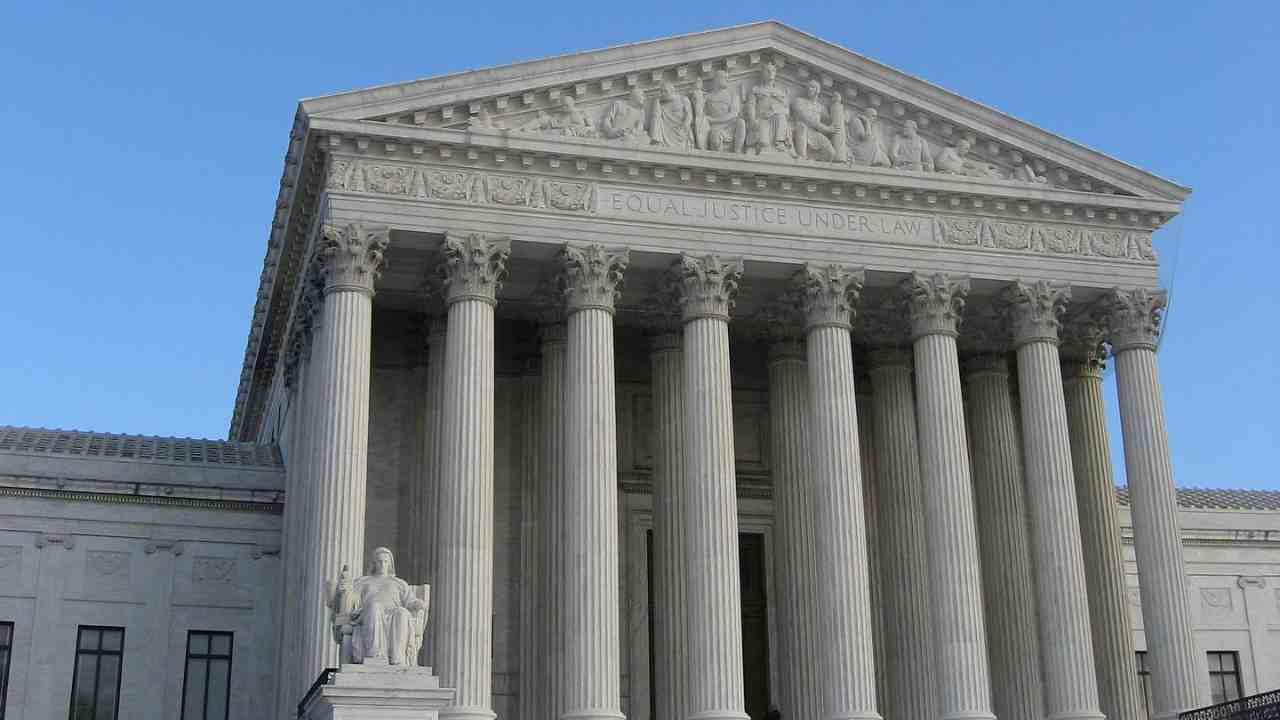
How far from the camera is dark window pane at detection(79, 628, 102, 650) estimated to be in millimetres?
38188

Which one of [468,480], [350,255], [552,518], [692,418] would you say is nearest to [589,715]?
[468,480]

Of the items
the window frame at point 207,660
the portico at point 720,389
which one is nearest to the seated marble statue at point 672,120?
the portico at point 720,389

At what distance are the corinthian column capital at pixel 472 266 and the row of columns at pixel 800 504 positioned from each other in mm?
60

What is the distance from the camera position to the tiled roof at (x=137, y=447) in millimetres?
41688

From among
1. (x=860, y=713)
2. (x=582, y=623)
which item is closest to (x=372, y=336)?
(x=582, y=623)

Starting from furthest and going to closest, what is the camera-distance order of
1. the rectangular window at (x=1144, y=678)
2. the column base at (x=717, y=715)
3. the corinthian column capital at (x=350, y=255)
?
the rectangular window at (x=1144, y=678) < the corinthian column capital at (x=350, y=255) < the column base at (x=717, y=715)

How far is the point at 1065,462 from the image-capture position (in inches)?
1465

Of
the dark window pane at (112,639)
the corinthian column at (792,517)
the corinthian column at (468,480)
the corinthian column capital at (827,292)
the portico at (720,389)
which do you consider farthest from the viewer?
the dark window pane at (112,639)

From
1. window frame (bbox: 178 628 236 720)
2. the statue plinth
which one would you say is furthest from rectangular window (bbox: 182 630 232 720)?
the statue plinth

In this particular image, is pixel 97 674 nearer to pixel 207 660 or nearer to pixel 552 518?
pixel 207 660

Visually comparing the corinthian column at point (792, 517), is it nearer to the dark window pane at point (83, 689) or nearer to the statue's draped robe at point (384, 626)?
the statue's draped robe at point (384, 626)

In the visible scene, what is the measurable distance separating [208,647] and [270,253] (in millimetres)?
10559

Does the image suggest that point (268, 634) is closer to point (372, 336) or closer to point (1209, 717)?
point (372, 336)

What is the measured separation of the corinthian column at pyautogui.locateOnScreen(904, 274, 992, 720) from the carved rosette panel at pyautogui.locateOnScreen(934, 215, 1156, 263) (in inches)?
48.3
